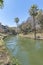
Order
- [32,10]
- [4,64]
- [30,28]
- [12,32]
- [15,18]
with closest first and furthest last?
[4,64], [32,10], [30,28], [12,32], [15,18]

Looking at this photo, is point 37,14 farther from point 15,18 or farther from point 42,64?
point 15,18

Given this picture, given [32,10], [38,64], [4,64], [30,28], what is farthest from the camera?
[30,28]

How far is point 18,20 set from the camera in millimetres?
139500

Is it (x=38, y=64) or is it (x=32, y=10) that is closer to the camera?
(x=38, y=64)

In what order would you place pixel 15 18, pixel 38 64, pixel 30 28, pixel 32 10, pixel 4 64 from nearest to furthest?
pixel 4 64 < pixel 38 64 < pixel 32 10 < pixel 30 28 < pixel 15 18

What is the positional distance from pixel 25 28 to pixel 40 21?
32.5 m

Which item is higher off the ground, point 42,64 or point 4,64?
point 4,64

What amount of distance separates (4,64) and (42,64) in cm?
513

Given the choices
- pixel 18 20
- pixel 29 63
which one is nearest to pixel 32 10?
pixel 29 63

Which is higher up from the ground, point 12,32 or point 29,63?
point 29,63

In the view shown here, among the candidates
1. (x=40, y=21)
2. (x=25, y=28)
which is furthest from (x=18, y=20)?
(x=40, y=21)

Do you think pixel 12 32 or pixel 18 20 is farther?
pixel 18 20

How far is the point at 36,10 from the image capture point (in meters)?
65.1

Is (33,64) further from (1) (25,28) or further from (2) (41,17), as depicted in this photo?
(1) (25,28)
